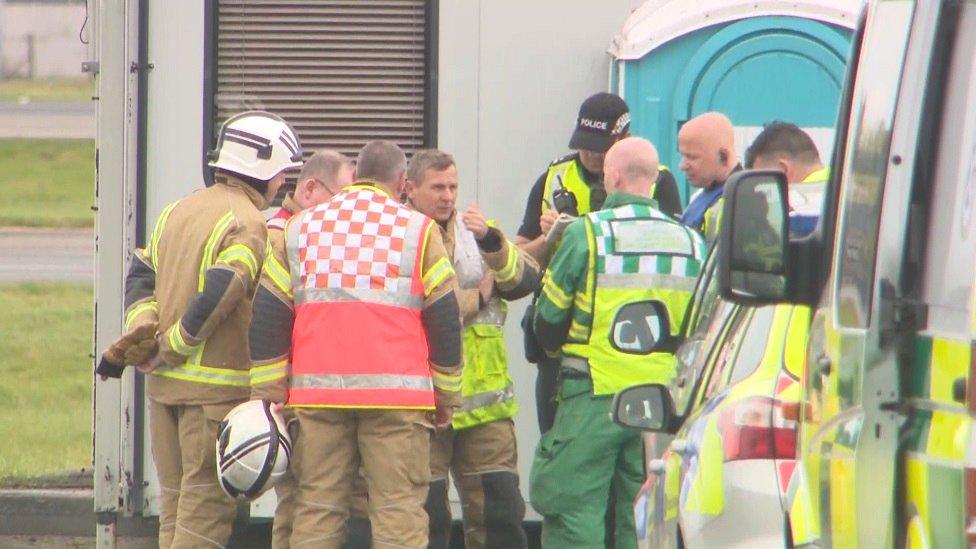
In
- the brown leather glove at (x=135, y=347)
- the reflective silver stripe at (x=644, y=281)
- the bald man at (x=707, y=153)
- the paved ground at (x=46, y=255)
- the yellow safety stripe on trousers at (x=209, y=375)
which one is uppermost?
the bald man at (x=707, y=153)

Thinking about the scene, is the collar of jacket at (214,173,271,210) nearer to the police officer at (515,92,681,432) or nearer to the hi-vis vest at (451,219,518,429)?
the hi-vis vest at (451,219,518,429)

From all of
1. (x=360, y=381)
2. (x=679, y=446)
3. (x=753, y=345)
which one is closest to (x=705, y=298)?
(x=679, y=446)

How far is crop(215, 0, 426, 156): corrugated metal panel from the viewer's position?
25.6 ft

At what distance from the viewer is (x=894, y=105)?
310 centimetres

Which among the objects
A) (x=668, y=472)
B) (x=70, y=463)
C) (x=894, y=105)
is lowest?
(x=70, y=463)

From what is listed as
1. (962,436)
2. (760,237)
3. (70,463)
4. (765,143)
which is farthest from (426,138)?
(962,436)

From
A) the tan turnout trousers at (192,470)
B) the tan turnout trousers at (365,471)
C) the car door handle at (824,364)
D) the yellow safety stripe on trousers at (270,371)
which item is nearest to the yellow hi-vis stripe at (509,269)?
the tan turnout trousers at (365,471)

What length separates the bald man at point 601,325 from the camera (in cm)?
632

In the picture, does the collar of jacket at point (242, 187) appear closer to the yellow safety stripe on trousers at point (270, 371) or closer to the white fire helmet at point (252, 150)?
the white fire helmet at point (252, 150)

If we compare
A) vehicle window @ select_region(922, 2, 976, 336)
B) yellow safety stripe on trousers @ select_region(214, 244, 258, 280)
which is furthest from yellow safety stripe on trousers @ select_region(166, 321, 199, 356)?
vehicle window @ select_region(922, 2, 976, 336)

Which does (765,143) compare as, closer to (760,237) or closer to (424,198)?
(424,198)

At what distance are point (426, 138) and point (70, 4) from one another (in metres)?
41.7

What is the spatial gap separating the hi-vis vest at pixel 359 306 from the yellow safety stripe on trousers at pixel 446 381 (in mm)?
94

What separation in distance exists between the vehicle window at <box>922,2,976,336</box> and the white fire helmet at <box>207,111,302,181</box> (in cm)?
407
